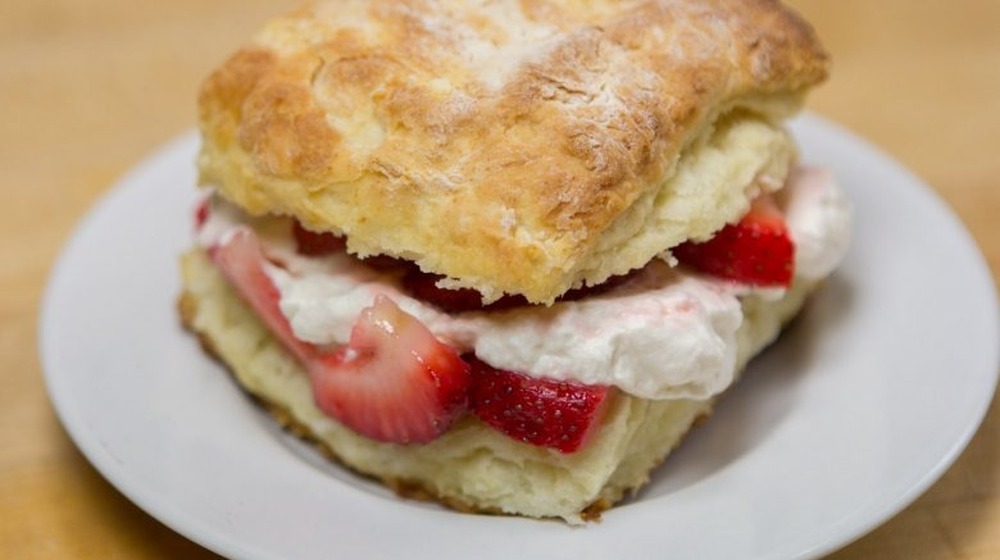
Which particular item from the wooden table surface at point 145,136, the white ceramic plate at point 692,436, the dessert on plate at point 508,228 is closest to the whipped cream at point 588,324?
the dessert on plate at point 508,228

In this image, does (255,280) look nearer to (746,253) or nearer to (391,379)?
(391,379)

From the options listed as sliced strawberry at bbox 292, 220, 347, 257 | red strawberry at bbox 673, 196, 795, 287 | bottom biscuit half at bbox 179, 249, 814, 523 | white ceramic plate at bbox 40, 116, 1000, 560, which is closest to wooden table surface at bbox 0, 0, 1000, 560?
white ceramic plate at bbox 40, 116, 1000, 560

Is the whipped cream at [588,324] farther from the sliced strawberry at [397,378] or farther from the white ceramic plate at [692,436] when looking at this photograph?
the white ceramic plate at [692,436]

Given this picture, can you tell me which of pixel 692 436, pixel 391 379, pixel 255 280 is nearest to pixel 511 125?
pixel 391 379

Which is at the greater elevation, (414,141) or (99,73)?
(414,141)

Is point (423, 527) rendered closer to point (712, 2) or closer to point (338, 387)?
point (338, 387)

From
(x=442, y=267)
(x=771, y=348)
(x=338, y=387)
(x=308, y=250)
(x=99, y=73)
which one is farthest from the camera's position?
(x=99, y=73)

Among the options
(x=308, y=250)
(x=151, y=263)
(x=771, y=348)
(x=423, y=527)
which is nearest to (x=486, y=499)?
(x=423, y=527)

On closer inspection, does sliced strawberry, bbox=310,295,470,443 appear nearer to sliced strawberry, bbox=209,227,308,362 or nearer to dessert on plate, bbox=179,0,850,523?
dessert on plate, bbox=179,0,850,523
